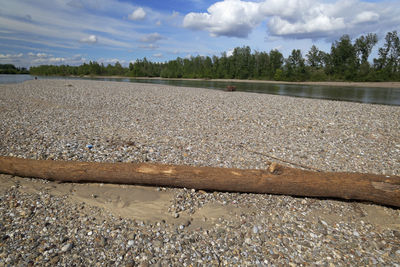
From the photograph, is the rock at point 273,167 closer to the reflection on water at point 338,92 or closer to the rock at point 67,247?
the rock at point 67,247

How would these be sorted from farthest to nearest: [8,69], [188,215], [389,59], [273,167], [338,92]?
[8,69]
[389,59]
[338,92]
[273,167]
[188,215]

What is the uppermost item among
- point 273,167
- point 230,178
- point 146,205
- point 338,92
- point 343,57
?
point 343,57

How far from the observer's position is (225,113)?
42.3 feet

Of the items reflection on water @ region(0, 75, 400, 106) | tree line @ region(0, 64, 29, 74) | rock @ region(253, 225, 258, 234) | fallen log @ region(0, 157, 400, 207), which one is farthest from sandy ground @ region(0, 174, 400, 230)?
tree line @ region(0, 64, 29, 74)

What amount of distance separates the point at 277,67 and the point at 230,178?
106665 mm

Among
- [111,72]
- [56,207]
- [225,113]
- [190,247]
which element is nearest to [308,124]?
[225,113]

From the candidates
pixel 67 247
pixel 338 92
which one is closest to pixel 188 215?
pixel 67 247

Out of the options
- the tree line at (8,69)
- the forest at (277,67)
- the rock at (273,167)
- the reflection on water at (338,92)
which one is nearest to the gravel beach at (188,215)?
the rock at (273,167)

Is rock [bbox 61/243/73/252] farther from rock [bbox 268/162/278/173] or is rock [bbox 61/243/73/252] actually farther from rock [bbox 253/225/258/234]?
rock [bbox 268/162/278/173]

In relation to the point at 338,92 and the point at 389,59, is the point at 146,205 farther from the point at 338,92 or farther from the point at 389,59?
the point at 389,59

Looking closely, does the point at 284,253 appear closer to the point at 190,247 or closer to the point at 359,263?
the point at 359,263

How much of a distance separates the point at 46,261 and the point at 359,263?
457 cm

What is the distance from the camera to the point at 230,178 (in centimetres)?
457

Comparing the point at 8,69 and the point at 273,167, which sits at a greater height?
the point at 8,69
